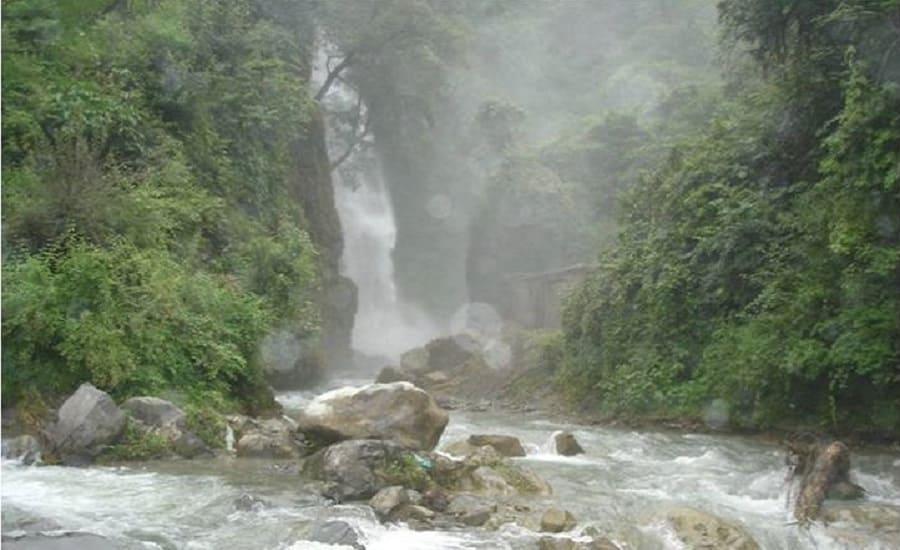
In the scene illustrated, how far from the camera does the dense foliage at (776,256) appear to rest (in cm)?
1272

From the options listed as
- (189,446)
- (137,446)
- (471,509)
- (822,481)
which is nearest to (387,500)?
(471,509)

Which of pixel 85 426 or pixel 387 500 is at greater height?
pixel 85 426

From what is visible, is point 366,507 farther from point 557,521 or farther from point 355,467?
point 557,521

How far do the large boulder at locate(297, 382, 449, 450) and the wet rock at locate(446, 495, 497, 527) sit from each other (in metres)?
1.87

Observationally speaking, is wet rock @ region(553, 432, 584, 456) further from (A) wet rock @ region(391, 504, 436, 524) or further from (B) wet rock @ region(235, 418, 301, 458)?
(A) wet rock @ region(391, 504, 436, 524)

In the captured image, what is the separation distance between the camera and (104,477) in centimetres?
975

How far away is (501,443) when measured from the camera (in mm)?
13055

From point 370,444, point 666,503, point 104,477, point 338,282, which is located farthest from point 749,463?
point 338,282

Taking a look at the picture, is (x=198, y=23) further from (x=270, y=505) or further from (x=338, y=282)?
(x=270, y=505)

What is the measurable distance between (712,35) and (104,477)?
40.5 m

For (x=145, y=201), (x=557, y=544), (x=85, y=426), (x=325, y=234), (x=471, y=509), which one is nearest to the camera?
(x=557, y=544)

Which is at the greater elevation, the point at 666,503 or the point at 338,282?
the point at 338,282

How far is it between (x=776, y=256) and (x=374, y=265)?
31.5m

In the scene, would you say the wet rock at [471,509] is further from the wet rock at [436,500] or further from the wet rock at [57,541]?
the wet rock at [57,541]
